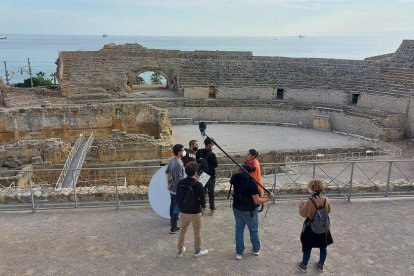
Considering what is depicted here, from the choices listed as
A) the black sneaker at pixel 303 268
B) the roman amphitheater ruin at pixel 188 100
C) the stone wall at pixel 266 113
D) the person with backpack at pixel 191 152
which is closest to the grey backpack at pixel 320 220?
the black sneaker at pixel 303 268

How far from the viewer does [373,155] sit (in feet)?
63.0

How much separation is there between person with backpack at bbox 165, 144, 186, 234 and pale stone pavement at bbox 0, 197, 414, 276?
0.28 metres

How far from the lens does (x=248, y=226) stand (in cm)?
530

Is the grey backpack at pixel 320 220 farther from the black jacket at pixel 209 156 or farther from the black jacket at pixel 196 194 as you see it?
the black jacket at pixel 209 156

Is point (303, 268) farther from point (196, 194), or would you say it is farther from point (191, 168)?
point (191, 168)

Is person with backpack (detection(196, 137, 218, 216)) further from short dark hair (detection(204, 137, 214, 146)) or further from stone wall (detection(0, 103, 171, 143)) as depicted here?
stone wall (detection(0, 103, 171, 143))

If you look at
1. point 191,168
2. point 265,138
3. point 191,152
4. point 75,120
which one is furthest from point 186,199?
point 265,138

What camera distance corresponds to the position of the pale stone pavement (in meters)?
5.20

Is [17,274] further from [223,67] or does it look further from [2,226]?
[223,67]

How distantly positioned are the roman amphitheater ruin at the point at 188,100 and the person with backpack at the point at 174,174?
10065mm

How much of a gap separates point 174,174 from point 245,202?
1.46 meters

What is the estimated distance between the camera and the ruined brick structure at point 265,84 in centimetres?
2364

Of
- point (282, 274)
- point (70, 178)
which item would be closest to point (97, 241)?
point (282, 274)

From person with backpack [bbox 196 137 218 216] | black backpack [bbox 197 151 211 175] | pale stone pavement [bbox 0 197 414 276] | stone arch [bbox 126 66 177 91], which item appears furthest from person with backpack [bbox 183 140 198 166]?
stone arch [bbox 126 66 177 91]
